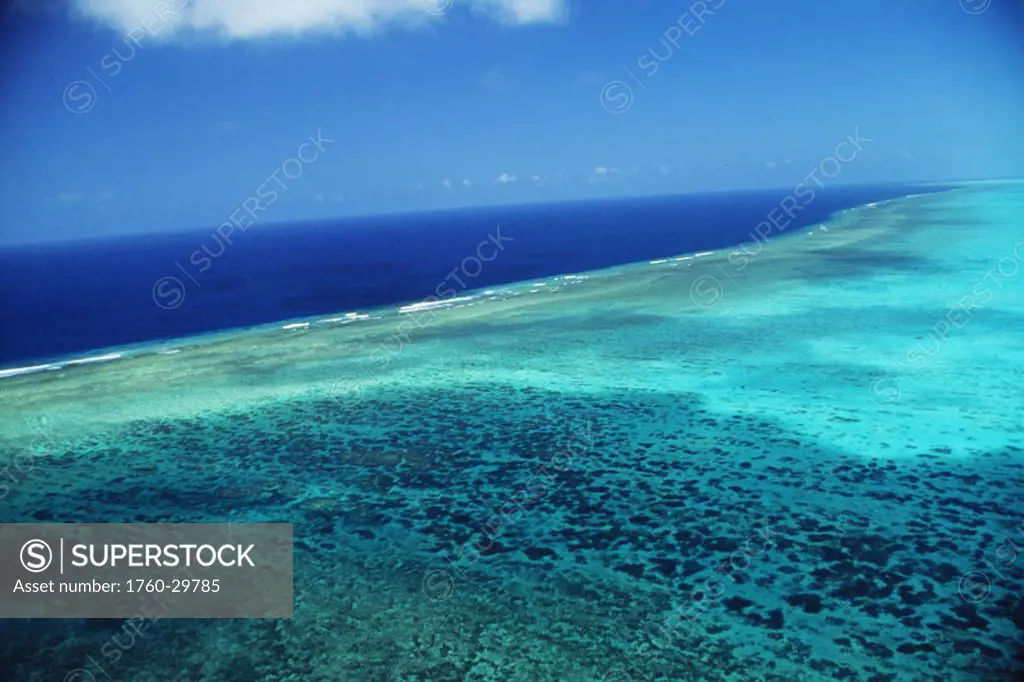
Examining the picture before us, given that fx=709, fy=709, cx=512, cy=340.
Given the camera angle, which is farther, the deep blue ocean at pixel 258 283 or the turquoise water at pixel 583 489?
the deep blue ocean at pixel 258 283

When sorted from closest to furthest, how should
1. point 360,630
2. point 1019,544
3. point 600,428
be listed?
A: 1. point 360,630
2. point 1019,544
3. point 600,428

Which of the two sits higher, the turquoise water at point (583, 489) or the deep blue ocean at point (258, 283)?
the deep blue ocean at point (258, 283)

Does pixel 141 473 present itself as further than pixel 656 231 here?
No

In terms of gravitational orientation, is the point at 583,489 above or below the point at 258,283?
below

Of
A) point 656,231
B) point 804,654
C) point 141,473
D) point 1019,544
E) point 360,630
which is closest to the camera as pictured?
point 804,654

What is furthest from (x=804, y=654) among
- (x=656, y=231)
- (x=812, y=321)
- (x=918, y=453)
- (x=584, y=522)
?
(x=656, y=231)

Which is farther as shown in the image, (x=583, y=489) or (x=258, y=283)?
(x=258, y=283)

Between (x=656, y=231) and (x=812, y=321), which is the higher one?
(x=656, y=231)

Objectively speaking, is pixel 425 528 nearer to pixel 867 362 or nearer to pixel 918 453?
pixel 918 453
